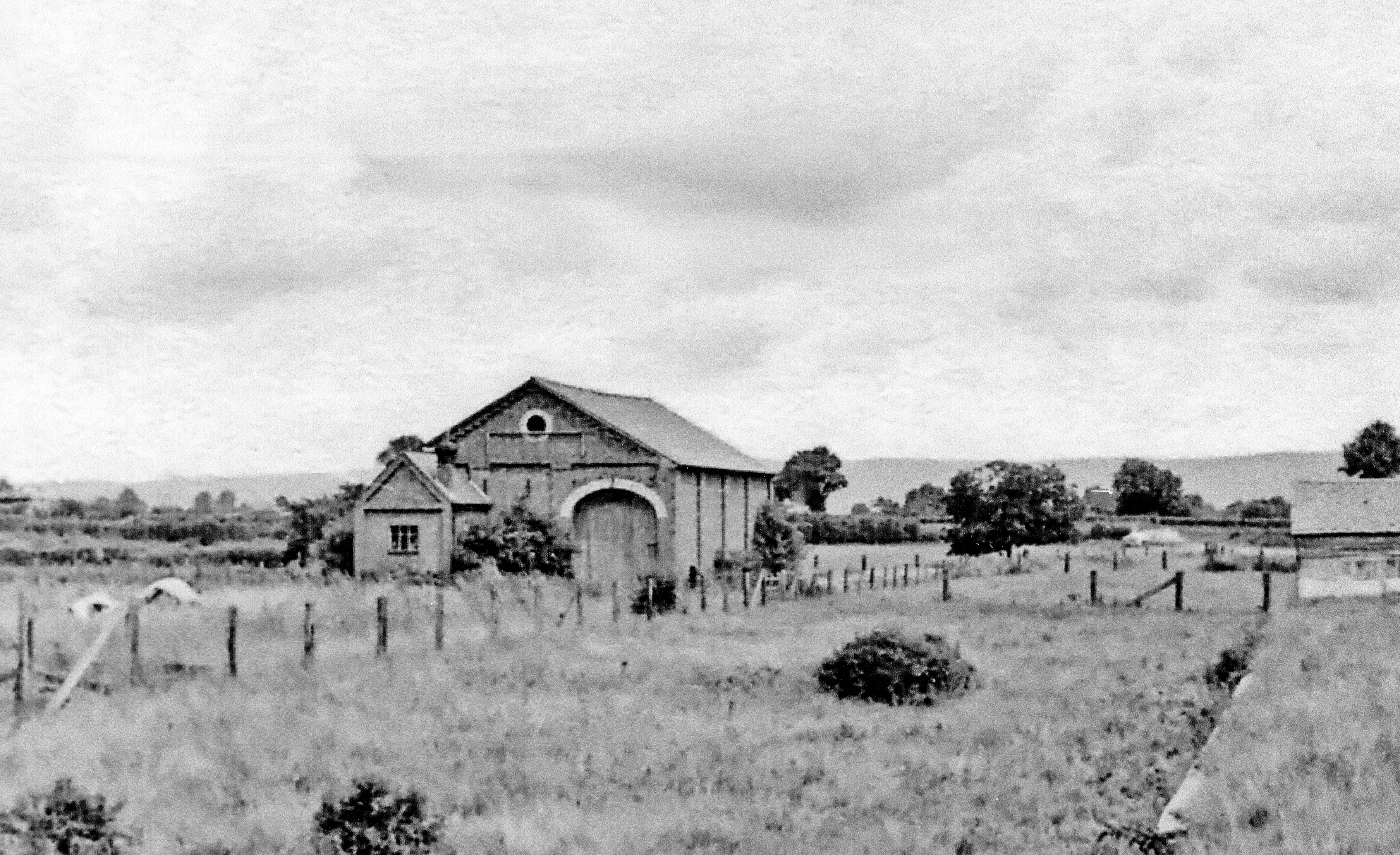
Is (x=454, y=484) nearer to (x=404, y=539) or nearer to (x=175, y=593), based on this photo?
(x=404, y=539)

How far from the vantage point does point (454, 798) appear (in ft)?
45.3

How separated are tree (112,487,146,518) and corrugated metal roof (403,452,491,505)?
3471 centimetres

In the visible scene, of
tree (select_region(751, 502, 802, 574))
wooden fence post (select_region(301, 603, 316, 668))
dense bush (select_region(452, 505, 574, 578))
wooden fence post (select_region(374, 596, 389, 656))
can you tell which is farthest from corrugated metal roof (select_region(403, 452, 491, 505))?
wooden fence post (select_region(301, 603, 316, 668))

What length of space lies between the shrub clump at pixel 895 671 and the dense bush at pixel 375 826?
1066 centimetres

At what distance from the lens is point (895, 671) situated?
2117 cm

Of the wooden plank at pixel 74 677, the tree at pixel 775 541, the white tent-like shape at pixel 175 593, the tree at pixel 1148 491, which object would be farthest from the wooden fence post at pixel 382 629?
the tree at pixel 1148 491

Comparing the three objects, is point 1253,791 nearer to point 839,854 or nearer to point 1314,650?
point 839,854

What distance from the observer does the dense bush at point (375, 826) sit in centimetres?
1119

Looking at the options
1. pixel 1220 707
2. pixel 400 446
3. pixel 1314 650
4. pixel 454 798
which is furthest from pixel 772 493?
pixel 454 798

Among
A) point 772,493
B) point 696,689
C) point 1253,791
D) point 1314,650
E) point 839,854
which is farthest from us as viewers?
point 772,493

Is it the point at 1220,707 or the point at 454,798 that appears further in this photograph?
the point at 1220,707

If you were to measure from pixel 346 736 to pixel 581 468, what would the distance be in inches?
1156

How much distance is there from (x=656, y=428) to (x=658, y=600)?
46.0 ft

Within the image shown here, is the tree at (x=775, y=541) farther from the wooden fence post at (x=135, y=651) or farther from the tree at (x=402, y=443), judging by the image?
the wooden fence post at (x=135, y=651)
